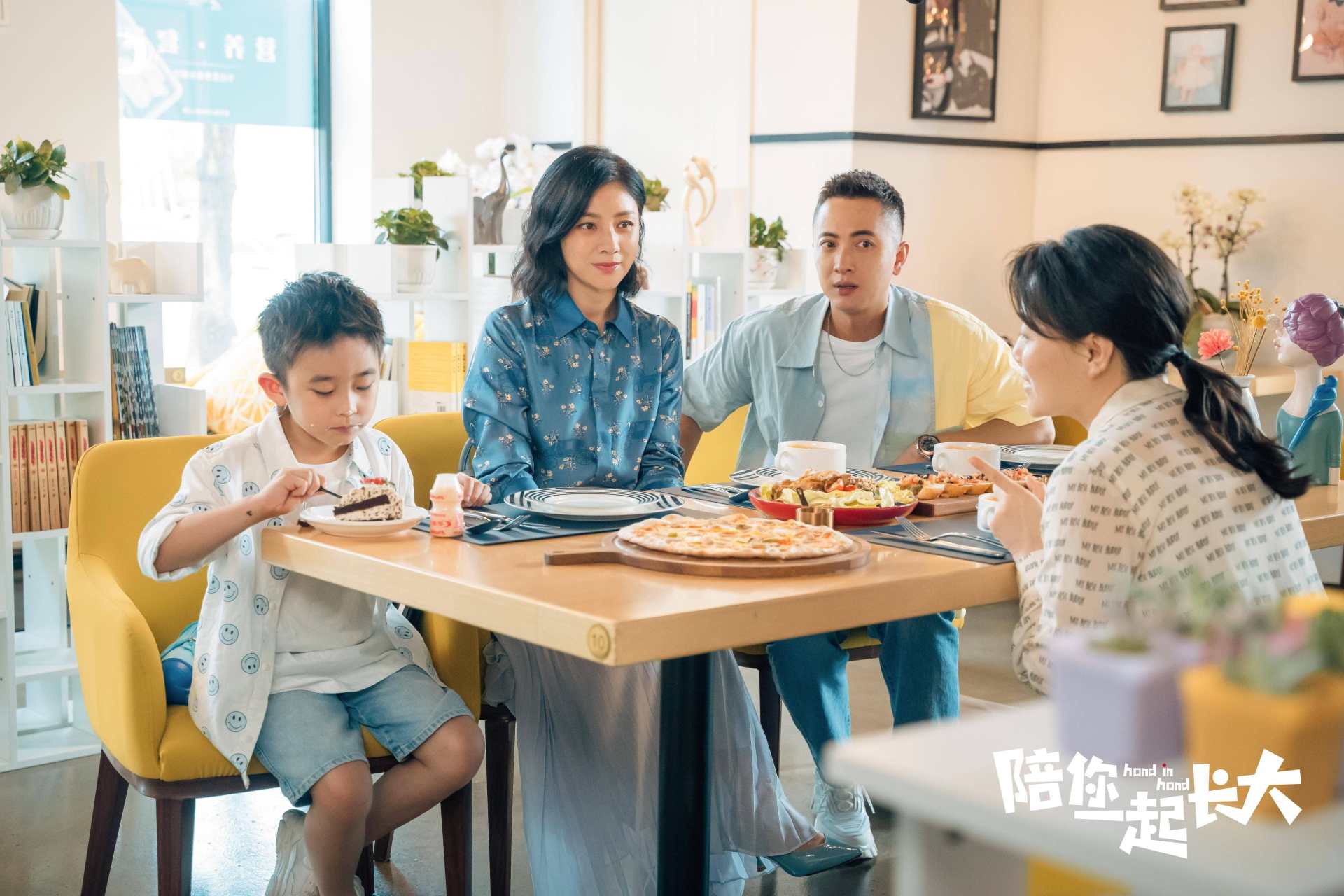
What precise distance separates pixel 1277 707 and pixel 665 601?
79 cm

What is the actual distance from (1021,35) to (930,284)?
1.07 m

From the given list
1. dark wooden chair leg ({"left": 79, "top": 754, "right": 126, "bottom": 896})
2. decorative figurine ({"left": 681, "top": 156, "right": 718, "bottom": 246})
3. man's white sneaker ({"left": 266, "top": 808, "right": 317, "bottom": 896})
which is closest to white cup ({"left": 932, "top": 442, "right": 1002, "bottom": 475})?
man's white sneaker ({"left": 266, "top": 808, "right": 317, "bottom": 896})

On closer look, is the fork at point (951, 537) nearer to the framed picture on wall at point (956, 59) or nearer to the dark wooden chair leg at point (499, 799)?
the dark wooden chair leg at point (499, 799)

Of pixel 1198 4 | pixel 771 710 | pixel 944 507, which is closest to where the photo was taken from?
pixel 944 507

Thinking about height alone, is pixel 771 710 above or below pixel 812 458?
below

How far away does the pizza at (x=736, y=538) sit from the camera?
1.62 metres

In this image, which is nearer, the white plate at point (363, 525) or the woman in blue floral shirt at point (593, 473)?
the white plate at point (363, 525)

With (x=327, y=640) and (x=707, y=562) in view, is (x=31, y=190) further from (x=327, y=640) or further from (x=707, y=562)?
(x=707, y=562)

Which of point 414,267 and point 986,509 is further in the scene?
point 414,267

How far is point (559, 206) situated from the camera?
249 cm

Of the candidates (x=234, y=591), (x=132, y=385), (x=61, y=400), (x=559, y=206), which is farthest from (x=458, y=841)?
(x=132, y=385)

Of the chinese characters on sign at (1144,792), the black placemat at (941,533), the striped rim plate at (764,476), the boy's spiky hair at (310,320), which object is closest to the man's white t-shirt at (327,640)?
the boy's spiky hair at (310,320)

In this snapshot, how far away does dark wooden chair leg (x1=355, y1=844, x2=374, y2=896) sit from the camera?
2.33 meters

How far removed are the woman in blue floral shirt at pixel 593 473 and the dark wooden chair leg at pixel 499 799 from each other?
4cm
